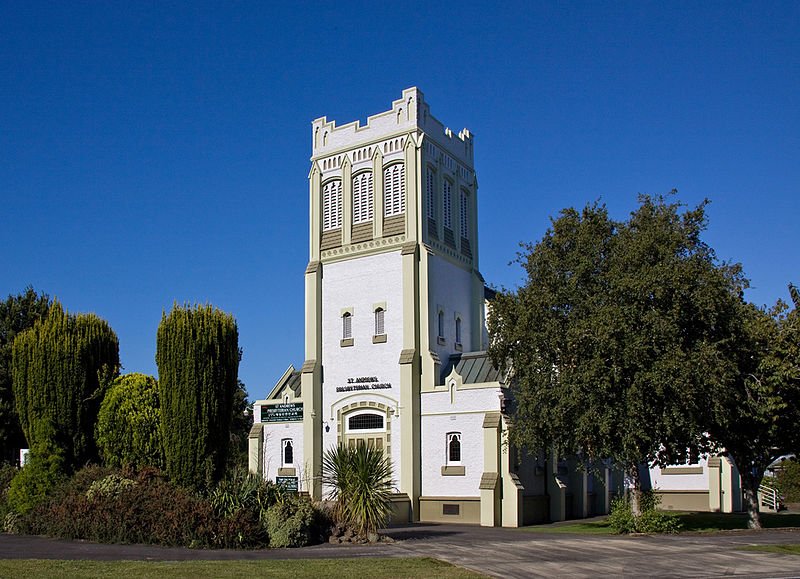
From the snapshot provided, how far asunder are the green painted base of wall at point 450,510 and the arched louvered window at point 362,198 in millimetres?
14729

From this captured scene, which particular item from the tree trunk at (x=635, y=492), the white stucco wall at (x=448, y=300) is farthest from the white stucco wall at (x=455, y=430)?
the tree trunk at (x=635, y=492)

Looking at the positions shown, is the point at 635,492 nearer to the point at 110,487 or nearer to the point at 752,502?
the point at 752,502

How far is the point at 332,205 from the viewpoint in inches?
1775

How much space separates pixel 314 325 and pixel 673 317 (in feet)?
67.7

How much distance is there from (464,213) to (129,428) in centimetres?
2312

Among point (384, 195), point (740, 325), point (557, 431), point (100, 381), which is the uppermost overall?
point (384, 195)

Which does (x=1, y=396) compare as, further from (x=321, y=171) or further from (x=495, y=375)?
(x=495, y=375)

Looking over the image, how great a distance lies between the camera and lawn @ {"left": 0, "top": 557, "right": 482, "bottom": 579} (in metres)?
17.1

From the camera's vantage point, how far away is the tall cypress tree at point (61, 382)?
29656 millimetres

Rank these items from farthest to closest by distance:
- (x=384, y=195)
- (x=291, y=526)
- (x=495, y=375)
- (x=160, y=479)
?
(x=384, y=195), (x=495, y=375), (x=160, y=479), (x=291, y=526)

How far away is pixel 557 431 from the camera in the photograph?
30.3m

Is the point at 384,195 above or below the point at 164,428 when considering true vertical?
above

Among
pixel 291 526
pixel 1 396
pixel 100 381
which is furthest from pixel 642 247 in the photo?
pixel 1 396

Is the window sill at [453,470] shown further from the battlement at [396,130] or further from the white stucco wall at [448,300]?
the battlement at [396,130]
